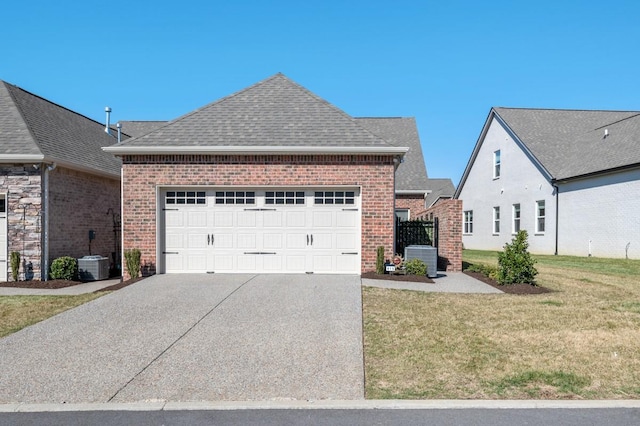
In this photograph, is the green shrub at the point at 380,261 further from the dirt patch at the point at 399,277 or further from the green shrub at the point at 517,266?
the green shrub at the point at 517,266

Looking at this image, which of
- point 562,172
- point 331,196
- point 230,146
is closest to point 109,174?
point 230,146

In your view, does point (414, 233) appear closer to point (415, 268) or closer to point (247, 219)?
point (415, 268)

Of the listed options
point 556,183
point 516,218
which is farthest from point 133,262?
point 516,218

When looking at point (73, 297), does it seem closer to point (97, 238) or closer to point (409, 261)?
point (97, 238)

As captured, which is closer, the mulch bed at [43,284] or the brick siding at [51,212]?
the mulch bed at [43,284]

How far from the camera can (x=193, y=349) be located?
6422mm

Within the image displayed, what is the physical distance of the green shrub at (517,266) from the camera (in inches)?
434

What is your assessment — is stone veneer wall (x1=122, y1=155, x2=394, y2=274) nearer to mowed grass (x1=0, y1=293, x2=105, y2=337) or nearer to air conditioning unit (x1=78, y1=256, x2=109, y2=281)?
air conditioning unit (x1=78, y1=256, x2=109, y2=281)

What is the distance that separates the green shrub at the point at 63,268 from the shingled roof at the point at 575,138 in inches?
776

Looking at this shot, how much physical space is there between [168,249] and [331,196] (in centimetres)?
485

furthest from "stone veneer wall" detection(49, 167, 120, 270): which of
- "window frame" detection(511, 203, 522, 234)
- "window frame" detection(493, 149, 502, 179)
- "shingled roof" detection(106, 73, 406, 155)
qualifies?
"window frame" detection(493, 149, 502, 179)

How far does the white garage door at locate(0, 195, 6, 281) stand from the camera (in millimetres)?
12703

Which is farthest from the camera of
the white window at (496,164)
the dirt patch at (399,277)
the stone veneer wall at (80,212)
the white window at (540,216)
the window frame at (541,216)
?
the white window at (496,164)

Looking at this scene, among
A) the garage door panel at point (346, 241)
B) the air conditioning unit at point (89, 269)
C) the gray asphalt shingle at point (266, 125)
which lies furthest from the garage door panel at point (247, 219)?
the air conditioning unit at point (89, 269)
